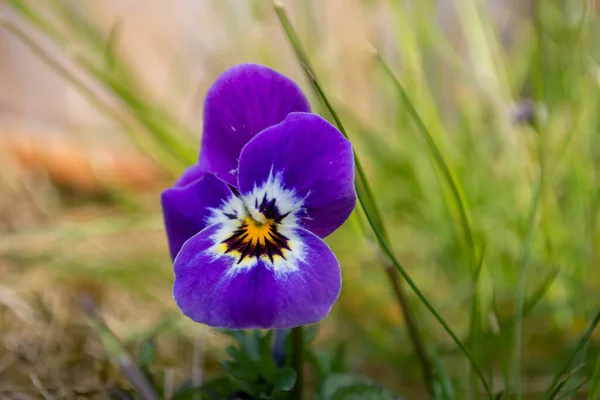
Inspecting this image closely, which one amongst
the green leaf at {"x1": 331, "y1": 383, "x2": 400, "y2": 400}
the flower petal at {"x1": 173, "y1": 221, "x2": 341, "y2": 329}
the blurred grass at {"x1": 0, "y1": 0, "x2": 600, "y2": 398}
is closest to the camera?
the flower petal at {"x1": 173, "y1": 221, "x2": 341, "y2": 329}

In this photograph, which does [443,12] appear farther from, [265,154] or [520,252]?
[265,154]

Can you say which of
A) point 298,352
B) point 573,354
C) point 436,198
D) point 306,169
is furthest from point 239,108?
point 436,198

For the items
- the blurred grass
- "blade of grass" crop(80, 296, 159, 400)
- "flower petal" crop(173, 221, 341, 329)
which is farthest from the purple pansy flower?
the blurred grass

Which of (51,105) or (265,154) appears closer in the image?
(265,154)

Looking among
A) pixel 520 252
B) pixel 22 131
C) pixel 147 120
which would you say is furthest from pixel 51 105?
pixel 520 252

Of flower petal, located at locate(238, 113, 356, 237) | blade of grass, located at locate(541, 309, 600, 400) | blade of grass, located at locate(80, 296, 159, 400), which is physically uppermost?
flower petal, located at locate(238, 113, 356, 237)

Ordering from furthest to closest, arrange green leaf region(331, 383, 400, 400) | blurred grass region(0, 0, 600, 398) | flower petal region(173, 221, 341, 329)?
blurred grass region(0, 0, 600, 398), green leaf region(331, 383, 400, 400), flower petal region(173, 221, 341, 329)

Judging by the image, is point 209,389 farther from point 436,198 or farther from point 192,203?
point 436,198

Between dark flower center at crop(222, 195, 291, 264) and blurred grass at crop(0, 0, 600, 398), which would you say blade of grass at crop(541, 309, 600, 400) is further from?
dark flower center at crop(222, 195, 291, 264)
